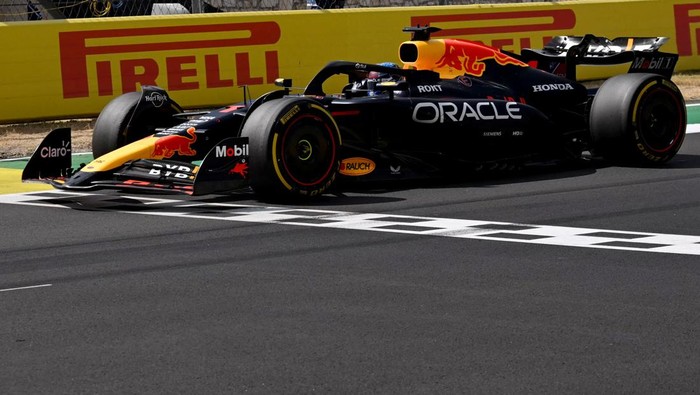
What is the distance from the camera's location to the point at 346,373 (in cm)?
558

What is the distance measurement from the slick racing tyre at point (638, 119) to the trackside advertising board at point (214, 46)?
6.61 m

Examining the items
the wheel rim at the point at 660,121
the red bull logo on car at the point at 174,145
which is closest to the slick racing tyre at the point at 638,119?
the wheel rim at the point at 660,121

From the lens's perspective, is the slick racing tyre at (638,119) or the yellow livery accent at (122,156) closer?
the yellow livery accent at (122,156)

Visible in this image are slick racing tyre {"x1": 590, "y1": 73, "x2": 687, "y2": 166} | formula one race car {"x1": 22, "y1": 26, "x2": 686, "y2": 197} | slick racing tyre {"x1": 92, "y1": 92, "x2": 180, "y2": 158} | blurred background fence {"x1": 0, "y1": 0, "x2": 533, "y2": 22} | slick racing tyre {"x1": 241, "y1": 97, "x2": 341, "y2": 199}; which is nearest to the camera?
slick racing tyre {"x1": 241, "y1": 97, "x2": 341, "y2": 199}

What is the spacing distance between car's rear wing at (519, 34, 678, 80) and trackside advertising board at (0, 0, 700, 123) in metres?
5.11

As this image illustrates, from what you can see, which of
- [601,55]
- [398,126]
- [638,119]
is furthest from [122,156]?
[601,55]

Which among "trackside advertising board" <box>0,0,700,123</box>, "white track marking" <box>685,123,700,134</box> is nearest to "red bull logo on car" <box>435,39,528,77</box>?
"white track marking" <box>685,123,700,134</box>

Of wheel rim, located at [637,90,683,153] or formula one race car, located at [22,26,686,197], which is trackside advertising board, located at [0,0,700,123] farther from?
wheel rim, located at [637,90,683,153]

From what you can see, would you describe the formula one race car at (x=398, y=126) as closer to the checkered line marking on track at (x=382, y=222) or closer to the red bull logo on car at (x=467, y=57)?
the red bull logo on car at (x=467, y=57)

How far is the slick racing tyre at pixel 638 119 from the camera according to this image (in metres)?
12.5

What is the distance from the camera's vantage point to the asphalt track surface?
18.4 feet

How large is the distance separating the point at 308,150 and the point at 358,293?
12.7ft

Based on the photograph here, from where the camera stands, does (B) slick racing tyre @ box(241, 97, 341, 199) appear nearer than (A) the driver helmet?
Yes

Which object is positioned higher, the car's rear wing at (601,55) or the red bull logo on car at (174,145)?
the car's rear wing at (601,55)
